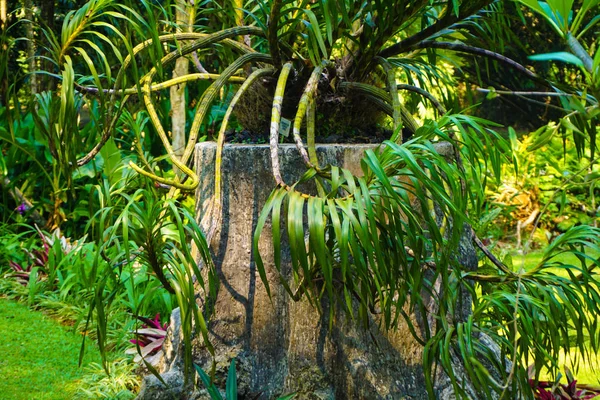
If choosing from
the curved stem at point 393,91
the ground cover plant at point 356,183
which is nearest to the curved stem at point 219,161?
the ground cover plant at point 356,183

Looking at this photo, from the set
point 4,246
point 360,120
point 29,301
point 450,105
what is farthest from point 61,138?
point 4,246

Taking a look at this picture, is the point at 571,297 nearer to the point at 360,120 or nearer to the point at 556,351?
the point at 556,351

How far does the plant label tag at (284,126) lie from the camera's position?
7.87 feet

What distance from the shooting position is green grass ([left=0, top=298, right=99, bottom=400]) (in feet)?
10.0

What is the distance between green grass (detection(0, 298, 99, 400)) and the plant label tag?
1.51 meters

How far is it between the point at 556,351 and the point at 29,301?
3.26 metres

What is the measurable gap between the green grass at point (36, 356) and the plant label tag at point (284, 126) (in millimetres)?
1515

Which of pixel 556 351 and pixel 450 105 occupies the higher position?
pixel 450 105

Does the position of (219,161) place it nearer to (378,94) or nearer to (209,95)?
(209,95)

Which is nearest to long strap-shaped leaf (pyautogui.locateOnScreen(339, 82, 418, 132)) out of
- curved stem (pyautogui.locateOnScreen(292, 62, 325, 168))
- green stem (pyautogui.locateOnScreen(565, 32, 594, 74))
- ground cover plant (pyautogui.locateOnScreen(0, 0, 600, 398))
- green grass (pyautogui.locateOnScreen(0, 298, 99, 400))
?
ground cover plant (pyautogui.locateOnScreen(0, 0, 600, 398))

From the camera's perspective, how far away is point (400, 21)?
2324 mm

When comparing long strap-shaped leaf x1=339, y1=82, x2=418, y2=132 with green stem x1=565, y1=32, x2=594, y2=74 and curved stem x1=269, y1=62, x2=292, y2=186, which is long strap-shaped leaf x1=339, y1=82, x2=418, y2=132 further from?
green stem x1=565, y1=32, x2=594, y2=74

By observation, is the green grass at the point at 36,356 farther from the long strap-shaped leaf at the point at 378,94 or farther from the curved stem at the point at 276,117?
the long strap-shaped leaf at the point at 378,94

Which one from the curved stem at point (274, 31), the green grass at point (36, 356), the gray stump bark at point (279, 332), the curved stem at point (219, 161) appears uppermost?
the curved stem at point (274, 31)
